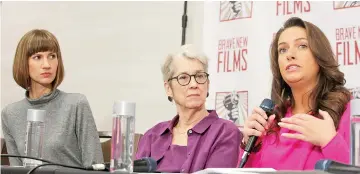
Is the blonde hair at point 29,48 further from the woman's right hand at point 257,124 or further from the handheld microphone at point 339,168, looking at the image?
the handheld microphone at point 339,168

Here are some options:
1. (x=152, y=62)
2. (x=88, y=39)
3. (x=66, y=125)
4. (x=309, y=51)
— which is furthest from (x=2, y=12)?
(x=309, y=51)

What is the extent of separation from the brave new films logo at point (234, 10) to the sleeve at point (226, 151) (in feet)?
3.00

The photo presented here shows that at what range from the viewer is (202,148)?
194cm

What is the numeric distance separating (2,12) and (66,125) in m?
1.35

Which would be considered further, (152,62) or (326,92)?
(152,62)

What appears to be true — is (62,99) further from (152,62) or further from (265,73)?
(265,73)

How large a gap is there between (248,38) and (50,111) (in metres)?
1.03

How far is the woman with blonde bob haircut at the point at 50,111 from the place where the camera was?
2.38 m

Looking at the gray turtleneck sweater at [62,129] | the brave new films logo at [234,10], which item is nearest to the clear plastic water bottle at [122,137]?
the gray turtleneck sweater at [62,129]

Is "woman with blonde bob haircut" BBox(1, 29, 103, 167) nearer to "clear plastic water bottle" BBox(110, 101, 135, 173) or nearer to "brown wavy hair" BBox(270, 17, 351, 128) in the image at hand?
"brown wavy hair" BBox(270, 17, 351, 128)

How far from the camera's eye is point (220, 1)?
112 inches

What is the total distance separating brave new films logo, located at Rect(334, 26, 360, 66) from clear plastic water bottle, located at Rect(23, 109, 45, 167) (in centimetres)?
134

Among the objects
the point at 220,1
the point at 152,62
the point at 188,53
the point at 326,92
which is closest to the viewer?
the point at 326,92

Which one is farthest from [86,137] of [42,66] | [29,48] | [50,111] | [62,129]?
[29,48]
